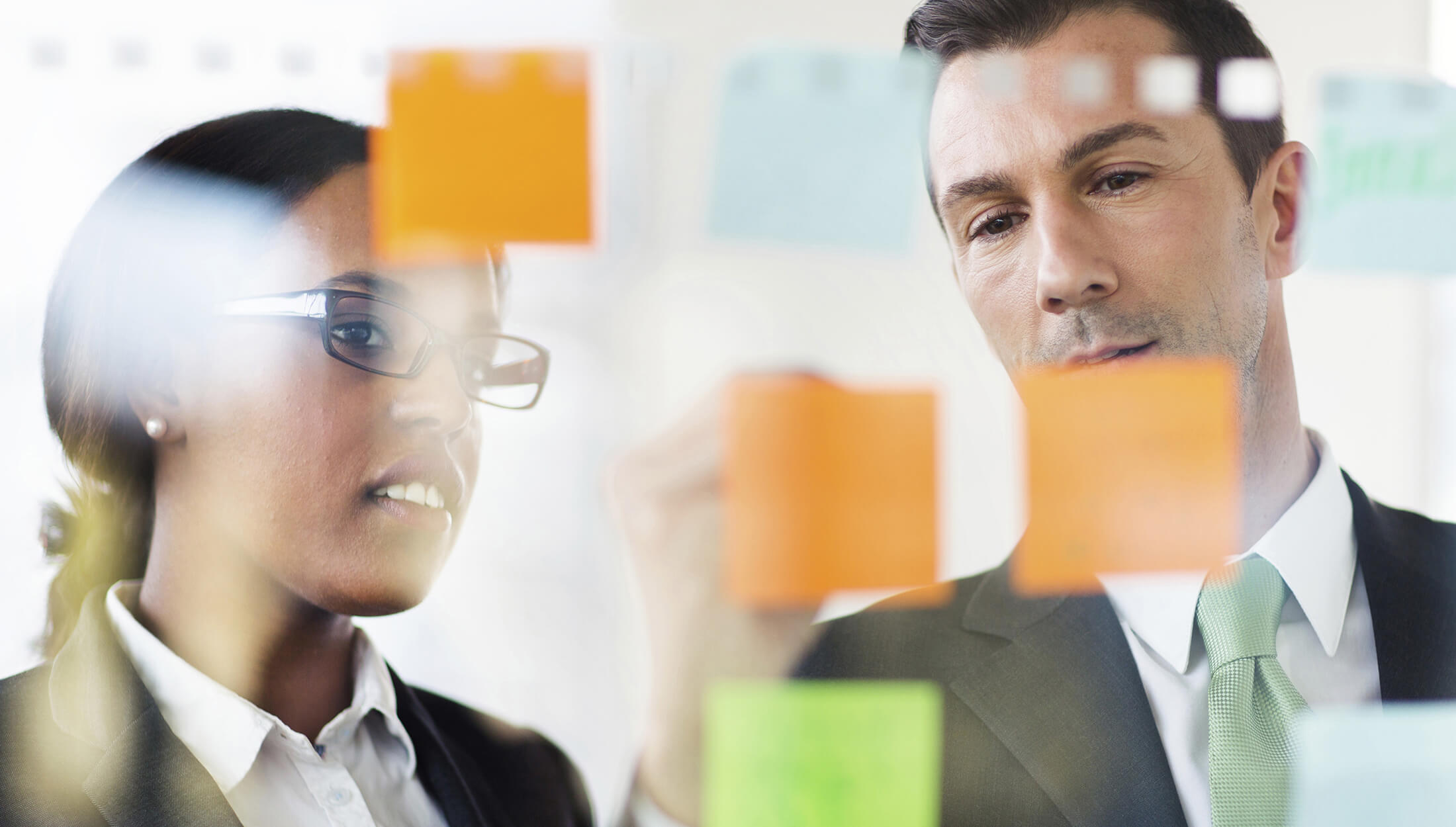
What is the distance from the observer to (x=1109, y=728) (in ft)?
2.77

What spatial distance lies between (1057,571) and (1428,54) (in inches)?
22.8

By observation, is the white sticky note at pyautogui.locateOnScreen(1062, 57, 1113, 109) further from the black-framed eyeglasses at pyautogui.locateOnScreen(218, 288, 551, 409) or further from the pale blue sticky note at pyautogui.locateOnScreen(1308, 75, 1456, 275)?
the black-framed eyeglasses at pyautogui.locateOnScreen(218, 288, 551, 409)

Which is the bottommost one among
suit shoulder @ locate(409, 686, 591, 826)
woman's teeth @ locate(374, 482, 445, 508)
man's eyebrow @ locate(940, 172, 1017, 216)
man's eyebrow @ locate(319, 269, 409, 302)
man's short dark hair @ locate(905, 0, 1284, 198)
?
suit shoulder @ locate(409, 686, 591, 826)

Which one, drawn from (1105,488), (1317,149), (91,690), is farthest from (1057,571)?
(91,690)

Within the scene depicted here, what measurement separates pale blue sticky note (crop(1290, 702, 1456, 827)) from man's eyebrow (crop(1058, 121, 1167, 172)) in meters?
0.52

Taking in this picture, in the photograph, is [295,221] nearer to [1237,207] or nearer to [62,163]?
[62,163]

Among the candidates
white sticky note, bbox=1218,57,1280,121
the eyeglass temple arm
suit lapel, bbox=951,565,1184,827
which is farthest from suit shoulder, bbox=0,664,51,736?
white sticky note, bbox=1218,57,1280,121

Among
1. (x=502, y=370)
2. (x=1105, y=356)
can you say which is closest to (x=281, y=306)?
(x=502, y=370)

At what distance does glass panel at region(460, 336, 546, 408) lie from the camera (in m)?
0.76

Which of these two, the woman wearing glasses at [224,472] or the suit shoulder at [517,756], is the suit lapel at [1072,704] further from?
the woman wearing glasses at [224,472]

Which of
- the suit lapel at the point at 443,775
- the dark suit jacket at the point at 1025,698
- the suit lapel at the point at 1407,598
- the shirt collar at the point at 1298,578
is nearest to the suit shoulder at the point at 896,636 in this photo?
the dark suit jacket at the point at 1025,698

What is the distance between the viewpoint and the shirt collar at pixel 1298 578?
2.85 feet

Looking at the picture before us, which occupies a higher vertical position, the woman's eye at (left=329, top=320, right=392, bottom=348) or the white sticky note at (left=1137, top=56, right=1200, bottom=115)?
the white sticky note at (left=1137, top=56, right=1200, bottom=115)

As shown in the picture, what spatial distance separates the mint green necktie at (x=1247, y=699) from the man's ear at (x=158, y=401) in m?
0.84
